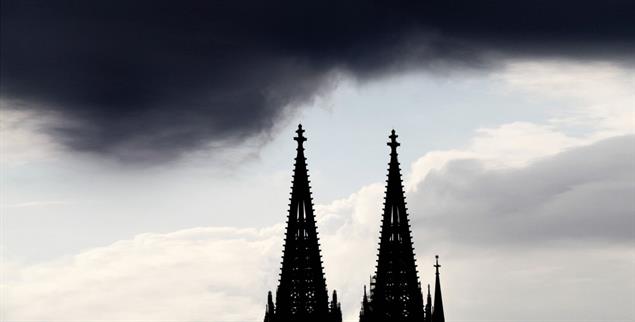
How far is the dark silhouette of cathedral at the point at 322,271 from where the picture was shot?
16750cm

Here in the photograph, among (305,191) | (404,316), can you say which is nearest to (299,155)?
(305,191)

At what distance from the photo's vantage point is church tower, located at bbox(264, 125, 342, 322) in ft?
549

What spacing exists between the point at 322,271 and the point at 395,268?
5.10 meters

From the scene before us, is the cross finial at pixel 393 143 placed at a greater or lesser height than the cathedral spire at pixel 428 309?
greater

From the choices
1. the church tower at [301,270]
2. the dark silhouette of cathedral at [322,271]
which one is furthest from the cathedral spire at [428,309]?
the church tower at [301,270]

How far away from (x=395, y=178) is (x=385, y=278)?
23.0 feet

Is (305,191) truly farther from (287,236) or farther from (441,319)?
(441,319)

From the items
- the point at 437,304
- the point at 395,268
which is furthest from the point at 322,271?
the point at 437,304

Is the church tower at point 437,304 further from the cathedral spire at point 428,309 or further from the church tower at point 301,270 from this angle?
the church tower at point 301,270

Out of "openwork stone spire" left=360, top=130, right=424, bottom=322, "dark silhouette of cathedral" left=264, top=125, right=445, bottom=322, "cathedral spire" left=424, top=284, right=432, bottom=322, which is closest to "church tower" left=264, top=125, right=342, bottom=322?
"dark silhouette of cathedral" left=264, top=125, right=445, bottom=322

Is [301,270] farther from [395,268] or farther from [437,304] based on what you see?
[437,304]

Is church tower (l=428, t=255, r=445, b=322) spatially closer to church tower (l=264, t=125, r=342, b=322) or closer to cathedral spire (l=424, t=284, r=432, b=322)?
cathedral spire (l=424, t=284, r=432, b=322)

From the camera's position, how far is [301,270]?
167750 millimetres

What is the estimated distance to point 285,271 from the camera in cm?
16800
